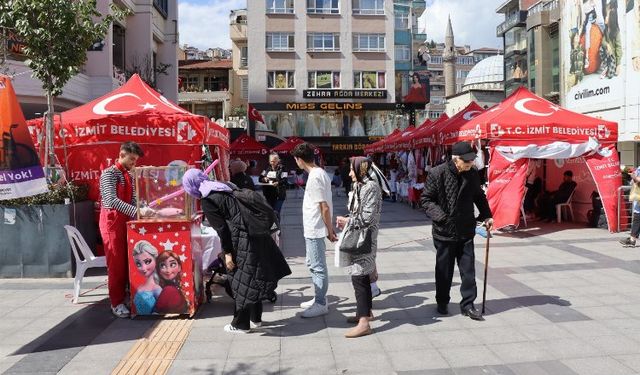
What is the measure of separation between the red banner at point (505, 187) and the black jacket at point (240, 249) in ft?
24.6

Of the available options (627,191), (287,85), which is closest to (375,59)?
(287,85)

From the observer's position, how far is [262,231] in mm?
5086

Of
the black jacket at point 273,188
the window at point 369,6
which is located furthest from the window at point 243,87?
the black jacket at point 273,188

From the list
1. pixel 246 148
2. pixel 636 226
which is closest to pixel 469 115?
pixel 636 226

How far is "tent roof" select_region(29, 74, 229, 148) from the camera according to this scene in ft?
29.1

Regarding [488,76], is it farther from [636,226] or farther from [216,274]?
[216,274]

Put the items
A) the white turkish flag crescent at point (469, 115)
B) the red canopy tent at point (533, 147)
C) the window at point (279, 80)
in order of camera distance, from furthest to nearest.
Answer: the window at point (279, 80)
the white turkish flag crescent at point (469, 115)
the red canopy tent at point (533, 147)

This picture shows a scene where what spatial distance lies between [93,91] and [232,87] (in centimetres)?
3167

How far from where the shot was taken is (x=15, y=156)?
236 inches

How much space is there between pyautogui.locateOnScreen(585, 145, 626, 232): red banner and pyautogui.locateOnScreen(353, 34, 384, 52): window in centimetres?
3184

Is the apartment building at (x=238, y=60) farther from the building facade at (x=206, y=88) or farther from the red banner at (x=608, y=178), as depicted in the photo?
the red banner at (x=608, y=178)

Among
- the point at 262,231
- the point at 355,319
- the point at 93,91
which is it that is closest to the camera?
the point at 262,231

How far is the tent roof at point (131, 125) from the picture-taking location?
887 cm

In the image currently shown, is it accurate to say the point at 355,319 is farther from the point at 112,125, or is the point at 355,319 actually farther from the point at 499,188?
the point at 499,188
